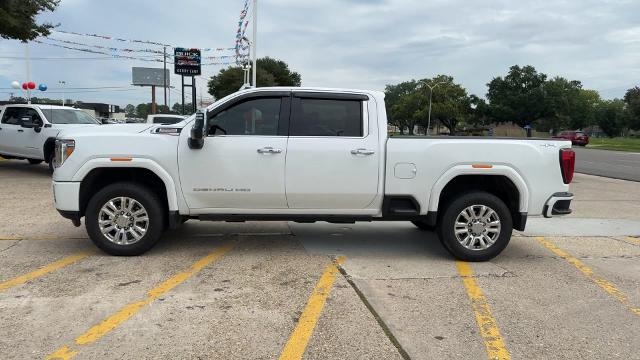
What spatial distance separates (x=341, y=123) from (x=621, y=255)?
3835 millimetres

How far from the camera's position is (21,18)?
49.2 feet

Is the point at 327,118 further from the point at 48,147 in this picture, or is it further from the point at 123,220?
the point at 48,147

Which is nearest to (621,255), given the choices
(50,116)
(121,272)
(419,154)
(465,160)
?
(465,160)

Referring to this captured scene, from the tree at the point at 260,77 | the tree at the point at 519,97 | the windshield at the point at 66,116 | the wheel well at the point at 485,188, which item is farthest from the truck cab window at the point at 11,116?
the tree at the point at 519,97

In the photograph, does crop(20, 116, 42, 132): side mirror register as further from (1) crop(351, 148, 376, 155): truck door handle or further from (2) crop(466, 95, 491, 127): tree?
(2) crop(466, 95, 491, 127): tree

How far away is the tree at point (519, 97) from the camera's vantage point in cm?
9500

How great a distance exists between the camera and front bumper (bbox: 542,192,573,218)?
5758 mm

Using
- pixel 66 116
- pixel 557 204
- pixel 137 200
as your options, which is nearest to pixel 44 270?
pixel 137 200

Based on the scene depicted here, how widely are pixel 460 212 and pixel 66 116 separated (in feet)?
37.2

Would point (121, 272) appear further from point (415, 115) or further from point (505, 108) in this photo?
point (505, 108)

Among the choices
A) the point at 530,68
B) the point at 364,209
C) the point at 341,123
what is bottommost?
the point at 364,209

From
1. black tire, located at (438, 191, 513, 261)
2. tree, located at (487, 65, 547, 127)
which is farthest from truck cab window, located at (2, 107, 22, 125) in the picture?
tree, located at (487, 65, 547, 127)

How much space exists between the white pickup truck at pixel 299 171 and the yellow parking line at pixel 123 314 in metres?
0.68

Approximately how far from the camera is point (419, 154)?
564cm
